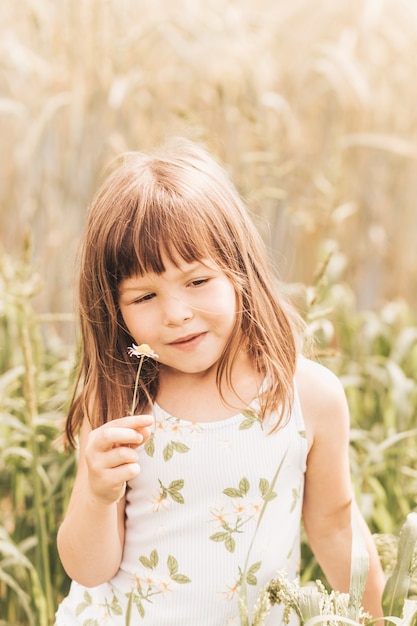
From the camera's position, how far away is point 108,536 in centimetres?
132

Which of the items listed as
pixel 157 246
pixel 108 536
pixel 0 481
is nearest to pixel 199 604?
pixel 108 536

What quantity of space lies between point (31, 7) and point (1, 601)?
1646 mm

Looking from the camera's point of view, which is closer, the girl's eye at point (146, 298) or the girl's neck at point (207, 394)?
the girl's eye at point (146, 298)

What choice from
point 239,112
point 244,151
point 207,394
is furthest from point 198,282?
point 244,151

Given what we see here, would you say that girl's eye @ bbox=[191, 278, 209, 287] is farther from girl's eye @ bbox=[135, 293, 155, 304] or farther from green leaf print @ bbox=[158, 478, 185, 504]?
green leaf print @ bbox=[158, 478, 185, 504]

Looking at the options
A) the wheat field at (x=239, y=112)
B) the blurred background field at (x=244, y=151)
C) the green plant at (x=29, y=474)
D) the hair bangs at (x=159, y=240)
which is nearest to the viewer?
the hair bangs at (x=159, y=240)

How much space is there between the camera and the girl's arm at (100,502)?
1.15m

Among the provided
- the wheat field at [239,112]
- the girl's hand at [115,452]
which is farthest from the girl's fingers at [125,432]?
the wheat field at [239,112]

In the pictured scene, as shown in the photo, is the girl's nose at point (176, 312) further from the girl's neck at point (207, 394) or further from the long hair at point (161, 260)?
the girl's neck at point (207, 394)

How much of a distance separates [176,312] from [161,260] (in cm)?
8

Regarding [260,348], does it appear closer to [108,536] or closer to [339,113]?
[108,536]

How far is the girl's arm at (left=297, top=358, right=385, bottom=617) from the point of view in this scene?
137cm

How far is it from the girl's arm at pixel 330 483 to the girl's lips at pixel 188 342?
0.21m

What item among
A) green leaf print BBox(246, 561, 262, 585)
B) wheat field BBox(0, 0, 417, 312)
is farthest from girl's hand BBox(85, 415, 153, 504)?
wheat field BBox(0, 0, 417, 312)
